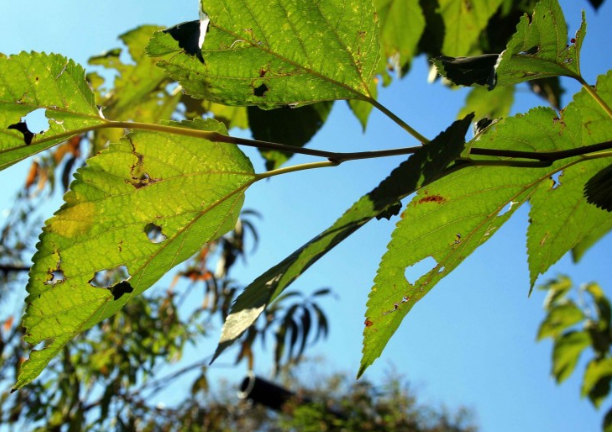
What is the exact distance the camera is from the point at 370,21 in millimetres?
431

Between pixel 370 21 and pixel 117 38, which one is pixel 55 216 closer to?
pixel 370 21

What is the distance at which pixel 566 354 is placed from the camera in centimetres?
266

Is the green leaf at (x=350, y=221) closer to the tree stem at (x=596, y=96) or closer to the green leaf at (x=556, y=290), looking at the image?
the tree stem at (x=596, y=96)

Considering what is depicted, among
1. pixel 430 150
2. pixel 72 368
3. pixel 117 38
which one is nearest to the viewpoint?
pixel 430 150

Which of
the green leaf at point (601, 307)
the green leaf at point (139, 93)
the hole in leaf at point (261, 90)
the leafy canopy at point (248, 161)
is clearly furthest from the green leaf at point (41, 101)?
the green leaf at point (601, 307)

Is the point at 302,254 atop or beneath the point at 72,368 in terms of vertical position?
beneath

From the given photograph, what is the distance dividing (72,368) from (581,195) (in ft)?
7.75

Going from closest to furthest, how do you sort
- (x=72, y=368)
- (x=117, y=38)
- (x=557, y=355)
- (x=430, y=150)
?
(x=430, y=150) < (x=117, y=38) < (x=72, y=368) < (x=557, y=355)

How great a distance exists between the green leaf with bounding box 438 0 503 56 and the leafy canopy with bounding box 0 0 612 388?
1.80 feet

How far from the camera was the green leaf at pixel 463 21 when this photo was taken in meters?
0.97

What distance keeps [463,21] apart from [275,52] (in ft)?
2.09

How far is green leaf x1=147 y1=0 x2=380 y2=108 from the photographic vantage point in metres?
0.41

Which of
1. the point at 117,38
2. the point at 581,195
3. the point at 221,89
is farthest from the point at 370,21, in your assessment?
the point at 117,38

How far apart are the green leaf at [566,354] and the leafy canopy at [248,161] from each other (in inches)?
94.3
